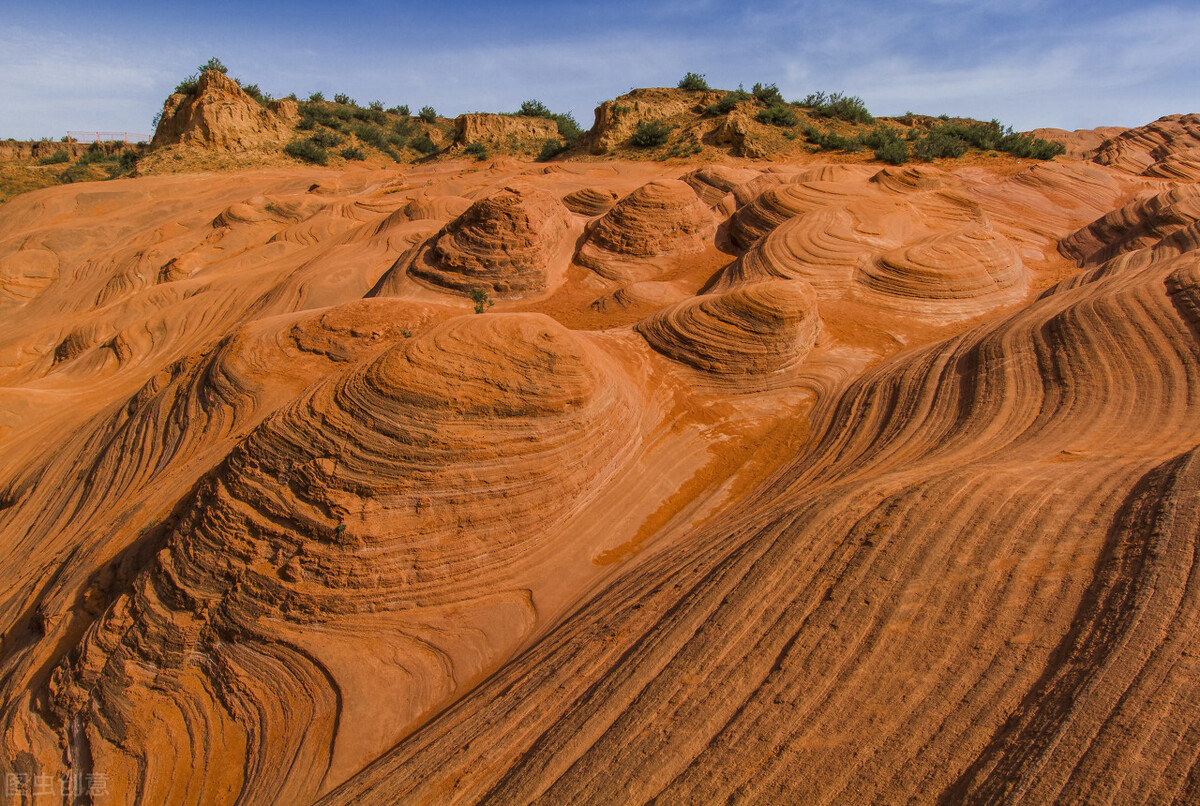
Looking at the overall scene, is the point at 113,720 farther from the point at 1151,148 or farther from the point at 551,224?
the point at 1151,148

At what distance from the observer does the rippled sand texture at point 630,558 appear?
279 centimetres

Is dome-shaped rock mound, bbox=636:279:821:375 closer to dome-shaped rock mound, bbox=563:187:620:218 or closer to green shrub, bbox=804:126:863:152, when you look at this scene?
dome-shaped rock mound, bbox=563:187:620:218

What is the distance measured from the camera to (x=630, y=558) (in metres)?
5.50

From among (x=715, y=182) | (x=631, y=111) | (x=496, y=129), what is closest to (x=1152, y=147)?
(x=715, y=182)

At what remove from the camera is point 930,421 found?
20.8 ft

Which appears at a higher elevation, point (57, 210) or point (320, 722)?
point (57, 210)

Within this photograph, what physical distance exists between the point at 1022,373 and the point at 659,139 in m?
→ 22.7

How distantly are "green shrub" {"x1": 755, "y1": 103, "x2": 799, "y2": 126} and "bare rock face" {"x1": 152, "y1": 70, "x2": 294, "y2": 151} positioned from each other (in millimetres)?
24103

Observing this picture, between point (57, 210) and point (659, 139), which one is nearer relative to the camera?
point (57, 210)

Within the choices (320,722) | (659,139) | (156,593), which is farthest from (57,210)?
(320,722)

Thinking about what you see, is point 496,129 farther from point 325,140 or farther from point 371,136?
point 325,140

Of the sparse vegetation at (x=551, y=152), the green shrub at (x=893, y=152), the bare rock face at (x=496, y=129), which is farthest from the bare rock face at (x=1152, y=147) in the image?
the bare rock face at (x=496, y=129)

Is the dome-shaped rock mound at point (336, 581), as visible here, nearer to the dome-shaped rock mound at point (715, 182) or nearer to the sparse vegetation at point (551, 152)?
the dome-shaped rock mound at point (715, 182)

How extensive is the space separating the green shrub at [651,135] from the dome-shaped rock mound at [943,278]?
16.7 m
